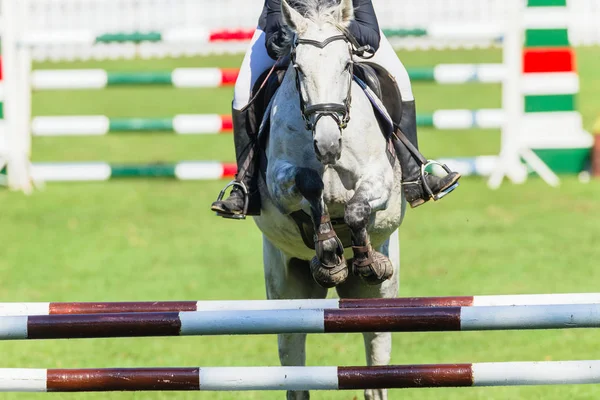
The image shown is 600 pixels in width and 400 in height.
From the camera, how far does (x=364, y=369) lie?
12.3 feet

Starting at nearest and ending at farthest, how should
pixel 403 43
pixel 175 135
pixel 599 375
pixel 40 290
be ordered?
pixel 599 375 → pixel 40 290 → pixel 175 135 → pixel 403 43

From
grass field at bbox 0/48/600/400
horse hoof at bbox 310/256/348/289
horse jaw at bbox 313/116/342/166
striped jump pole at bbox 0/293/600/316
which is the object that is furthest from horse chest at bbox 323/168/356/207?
grass field at bbox 0/48/600/400

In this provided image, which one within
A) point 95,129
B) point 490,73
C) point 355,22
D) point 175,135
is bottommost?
point 175,135

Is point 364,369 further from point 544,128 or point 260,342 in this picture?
point 544,128

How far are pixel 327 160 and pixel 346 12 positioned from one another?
701 mm

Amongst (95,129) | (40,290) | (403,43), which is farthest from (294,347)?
(403,43)

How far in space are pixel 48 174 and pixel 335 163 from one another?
7.45 meters

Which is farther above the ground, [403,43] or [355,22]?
[355,22]

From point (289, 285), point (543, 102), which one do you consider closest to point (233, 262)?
point (289, 285)

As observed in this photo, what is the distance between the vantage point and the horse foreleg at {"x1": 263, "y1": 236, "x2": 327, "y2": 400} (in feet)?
16.0

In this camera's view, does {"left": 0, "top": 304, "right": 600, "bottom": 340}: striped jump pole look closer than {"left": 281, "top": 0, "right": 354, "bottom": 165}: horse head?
Yes

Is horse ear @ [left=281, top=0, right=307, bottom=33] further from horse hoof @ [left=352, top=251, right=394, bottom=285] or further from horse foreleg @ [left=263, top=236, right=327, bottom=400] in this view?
horse foreleg @ [left=263, top=236, right=327, bottom=400]

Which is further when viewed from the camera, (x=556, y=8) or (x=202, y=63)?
(x=202, y=63)

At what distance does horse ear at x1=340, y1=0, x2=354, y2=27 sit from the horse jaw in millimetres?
518
